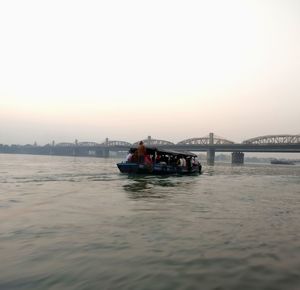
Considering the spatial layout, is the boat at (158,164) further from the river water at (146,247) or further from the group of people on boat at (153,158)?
the river water at (146,247)

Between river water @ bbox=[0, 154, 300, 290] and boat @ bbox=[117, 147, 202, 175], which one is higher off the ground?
boat @ bbox=[117, 147, 202, 175]

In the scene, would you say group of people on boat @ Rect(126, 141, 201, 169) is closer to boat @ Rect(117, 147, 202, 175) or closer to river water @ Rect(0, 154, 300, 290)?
→ boat @ Rect(117, 147, 202, 175)

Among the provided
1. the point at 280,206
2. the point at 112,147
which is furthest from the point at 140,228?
the point at 112,147

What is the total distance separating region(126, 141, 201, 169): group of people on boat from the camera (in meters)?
37.8

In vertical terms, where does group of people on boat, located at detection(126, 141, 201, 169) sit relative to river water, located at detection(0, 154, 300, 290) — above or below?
above

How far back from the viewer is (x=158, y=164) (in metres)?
39.4

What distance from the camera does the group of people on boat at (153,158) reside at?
3775 cm

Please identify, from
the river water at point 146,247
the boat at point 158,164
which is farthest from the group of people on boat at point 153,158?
the river water at point 146,247

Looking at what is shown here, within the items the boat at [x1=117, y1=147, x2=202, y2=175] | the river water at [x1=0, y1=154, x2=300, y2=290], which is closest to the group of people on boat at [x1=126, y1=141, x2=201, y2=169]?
the boat at [x1=117, y1=147, x2=202, y2=175]

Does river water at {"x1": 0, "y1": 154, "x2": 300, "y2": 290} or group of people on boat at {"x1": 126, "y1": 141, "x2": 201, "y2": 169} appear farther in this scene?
group of people on boat at {"x1": 126, "y1": 141, "x2": 201, "y2": 169}

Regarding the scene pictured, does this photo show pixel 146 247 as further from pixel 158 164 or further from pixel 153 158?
pixel 153 158

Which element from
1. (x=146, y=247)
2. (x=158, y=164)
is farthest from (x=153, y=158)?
(x=146, y=247)

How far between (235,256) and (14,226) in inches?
256

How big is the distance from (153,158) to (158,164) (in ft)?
7.41
